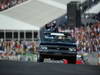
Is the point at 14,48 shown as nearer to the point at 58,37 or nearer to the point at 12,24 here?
the point at 12,24

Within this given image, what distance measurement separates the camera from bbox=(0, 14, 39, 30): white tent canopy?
11.4 metres

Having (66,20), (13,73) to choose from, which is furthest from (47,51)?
(13,73)

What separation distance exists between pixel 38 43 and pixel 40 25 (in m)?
0.69

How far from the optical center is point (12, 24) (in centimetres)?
1151

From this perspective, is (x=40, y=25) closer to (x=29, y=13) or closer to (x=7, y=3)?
(x=29, y=13)

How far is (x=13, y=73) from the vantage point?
305 inches

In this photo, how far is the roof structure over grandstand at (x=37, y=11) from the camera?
11.4 meters

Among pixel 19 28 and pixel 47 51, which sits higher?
pixel 19 28

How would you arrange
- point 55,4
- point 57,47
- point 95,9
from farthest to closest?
1. point 55,4
2. point 95,9
3. point 57,47

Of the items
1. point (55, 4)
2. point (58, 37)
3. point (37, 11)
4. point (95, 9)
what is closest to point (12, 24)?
point (37, 11)

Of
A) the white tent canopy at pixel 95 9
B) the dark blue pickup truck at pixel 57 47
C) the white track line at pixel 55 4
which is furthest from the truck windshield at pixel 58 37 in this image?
the white tent canopy at pixel 95 9

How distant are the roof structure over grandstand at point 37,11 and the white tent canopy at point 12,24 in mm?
113

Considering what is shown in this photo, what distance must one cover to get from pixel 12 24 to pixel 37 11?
104 centimetres

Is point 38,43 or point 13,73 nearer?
point 13,73
